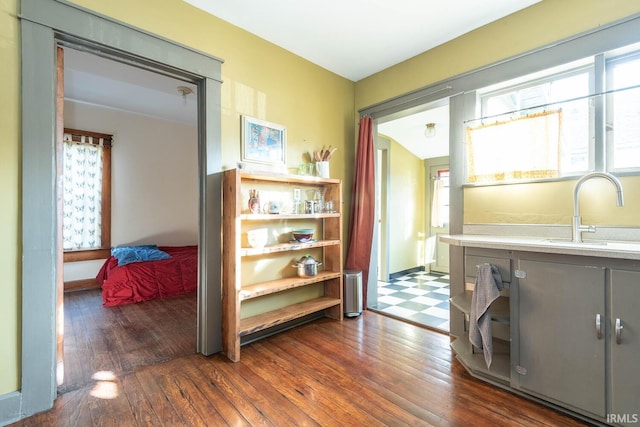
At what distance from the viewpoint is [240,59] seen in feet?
8.56

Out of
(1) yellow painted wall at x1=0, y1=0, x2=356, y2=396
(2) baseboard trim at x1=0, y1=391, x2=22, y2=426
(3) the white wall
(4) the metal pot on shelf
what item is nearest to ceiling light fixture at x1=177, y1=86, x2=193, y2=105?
(1) yellow painted wall at x1=0, y1=0, x2=356, y2=396

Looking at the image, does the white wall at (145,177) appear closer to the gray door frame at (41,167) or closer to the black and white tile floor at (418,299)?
the gray door frame at (41,167)

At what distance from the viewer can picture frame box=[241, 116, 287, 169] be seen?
8.57ft

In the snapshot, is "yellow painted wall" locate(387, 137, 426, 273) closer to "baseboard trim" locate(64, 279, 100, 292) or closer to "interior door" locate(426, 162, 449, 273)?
"interior door" locate(426, 162, 449, 273)

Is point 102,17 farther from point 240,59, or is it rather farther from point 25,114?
point 240,59

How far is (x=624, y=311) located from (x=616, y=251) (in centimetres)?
32

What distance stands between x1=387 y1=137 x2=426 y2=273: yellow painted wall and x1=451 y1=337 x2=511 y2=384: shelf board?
278 cm

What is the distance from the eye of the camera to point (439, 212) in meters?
5.52

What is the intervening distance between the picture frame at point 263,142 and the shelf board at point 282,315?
4.68 ft

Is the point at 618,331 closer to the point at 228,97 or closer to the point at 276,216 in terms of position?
the point at 276,216

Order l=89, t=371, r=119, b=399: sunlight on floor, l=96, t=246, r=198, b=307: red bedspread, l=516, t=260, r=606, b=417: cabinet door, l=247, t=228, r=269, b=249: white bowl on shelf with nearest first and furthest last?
1. l=516, t=260, r=606, b=417: cabinet door
2. l=89, t=371, r=119, b=399: sunlight on floor
3. l=247, t=228, r=269, b=249: white bowl on shelf
4. l=96, t=246, r=198, b=307: red bedspread

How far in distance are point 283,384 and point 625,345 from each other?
6.31ft

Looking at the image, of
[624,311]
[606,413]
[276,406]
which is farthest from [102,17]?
[606,413]

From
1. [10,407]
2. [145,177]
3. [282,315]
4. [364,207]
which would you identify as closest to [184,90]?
[145,177]
